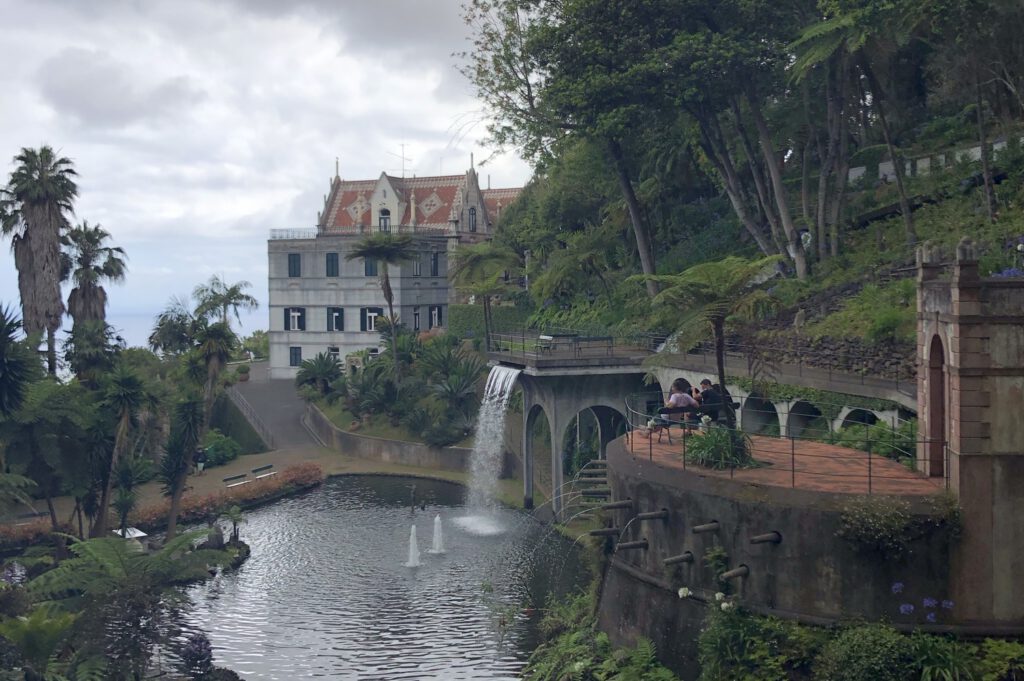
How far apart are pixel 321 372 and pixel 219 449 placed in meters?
9.95

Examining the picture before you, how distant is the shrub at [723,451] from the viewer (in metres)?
22.5

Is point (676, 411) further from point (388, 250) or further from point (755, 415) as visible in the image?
point (388, 250)

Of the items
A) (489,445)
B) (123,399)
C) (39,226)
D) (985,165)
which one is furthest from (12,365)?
(985,165)

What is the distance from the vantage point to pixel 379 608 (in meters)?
30.4

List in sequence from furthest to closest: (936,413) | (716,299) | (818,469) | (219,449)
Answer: (219,449) → (716,299) → (818,469) → (936,413)

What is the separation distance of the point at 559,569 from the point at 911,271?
580 inches

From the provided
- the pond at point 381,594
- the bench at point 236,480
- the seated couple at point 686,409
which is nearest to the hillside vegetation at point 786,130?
the seated couple at point 686,409

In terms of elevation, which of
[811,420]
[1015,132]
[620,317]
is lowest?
[811,420]

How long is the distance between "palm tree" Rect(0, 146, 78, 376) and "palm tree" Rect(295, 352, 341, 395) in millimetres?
20979

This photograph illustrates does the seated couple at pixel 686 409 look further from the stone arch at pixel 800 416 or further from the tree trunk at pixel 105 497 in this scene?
the tree trunk at pixel 105 497

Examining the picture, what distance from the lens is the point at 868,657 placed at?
59.5 ft

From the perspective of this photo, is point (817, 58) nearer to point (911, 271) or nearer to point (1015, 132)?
point (911, 271)

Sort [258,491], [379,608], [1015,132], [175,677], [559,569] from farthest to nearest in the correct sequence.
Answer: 1. [258,491]
2. [1015,132]
3. [559,569]
4. [379,608]
5. [175,677]

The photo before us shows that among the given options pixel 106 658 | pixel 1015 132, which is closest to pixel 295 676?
pixel 106 658
